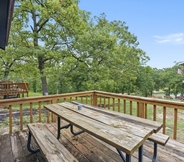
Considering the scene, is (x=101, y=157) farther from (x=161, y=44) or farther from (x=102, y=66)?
(x=161, y=44)

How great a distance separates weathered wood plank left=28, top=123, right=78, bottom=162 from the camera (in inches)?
51.7

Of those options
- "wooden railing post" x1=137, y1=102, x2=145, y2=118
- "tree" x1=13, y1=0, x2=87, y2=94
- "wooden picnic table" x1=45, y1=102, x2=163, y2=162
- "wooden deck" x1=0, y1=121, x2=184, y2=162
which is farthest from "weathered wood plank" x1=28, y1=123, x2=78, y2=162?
"tree" x1=13, y1=0, x2=87, y2=94

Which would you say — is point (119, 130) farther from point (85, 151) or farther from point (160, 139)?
point (85, 151)

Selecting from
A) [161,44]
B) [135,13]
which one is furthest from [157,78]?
[135,13]

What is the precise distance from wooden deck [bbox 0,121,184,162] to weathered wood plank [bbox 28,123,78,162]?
1.39 feet

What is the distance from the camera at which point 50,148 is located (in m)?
1.50

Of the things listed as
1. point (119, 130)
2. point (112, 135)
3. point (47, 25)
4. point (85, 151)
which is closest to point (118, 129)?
point (119, 130)

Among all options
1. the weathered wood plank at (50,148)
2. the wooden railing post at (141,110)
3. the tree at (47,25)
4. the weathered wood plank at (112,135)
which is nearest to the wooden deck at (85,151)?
the weathered wood plank at (50,148)

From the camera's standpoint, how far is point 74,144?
237 cm

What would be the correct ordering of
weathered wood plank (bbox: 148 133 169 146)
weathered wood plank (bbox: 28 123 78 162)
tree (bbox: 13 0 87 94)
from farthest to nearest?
tree (bbox: 13 0 87 94) → weathered wood plank (bbox: 148 133 169 146) → weathered wood plank (bbox: 28 123 78 162)

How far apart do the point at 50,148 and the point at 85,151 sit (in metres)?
0.82

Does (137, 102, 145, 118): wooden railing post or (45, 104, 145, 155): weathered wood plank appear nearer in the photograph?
(45, 104, 145, 155): weathered wood plank

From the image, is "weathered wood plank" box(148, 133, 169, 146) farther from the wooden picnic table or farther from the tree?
the tree

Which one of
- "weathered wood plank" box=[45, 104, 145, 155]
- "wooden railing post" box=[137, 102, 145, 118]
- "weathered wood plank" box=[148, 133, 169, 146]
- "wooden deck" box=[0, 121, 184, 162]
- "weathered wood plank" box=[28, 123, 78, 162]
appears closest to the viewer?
"weathered wood plank" box=[45, 104, 145, 155]
